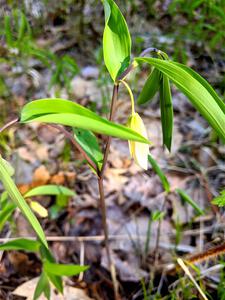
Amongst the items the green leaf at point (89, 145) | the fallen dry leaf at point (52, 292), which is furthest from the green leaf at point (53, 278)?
the green leaf at point (89, 145)

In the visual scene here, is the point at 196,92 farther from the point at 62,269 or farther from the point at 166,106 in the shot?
the point at 62,269

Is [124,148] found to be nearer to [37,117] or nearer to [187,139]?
[187,139]

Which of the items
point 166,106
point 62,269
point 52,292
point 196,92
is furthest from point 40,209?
point 196,92

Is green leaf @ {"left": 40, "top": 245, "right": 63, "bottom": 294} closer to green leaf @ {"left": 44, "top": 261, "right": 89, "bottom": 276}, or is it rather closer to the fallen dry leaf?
green leaf @ {"left": 44, "top": 261, "right": 89, "bottom": 276}

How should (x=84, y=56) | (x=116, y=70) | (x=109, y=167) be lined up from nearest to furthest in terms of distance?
(x=116, y=70), (x=109, y=167), (x=84, y=56)

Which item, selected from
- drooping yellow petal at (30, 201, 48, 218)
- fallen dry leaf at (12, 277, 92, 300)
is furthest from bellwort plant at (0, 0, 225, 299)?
fallen dry leaf at (12, 277, 92, 300)

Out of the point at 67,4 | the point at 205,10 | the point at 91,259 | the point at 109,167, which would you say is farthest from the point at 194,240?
the point at 67,4
